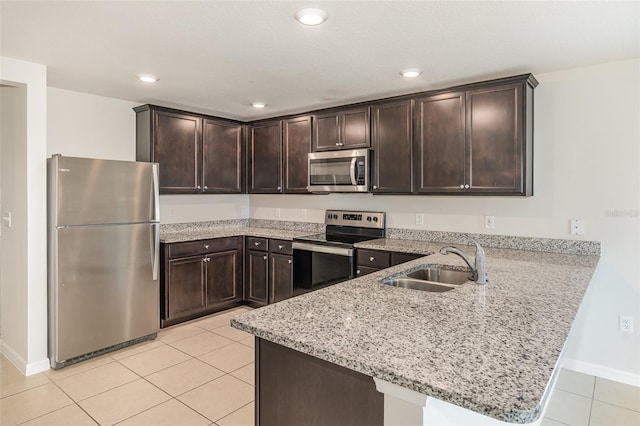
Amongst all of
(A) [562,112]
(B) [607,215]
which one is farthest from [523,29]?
(B) [607,215]

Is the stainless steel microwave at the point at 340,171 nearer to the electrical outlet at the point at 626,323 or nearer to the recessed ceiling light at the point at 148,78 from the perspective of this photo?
the recessed ceiling light at the point at 148,78

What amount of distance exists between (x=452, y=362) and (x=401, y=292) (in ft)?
2.60

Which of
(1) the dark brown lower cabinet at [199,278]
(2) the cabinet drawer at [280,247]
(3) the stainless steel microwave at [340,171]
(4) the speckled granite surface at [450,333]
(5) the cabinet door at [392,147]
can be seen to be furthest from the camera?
(2) the cabinet drawer at [280,247]

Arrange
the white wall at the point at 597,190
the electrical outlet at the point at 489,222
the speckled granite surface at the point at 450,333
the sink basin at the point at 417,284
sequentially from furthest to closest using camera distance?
the electrical outlet at the point at 489,222
the white wall at the point at 597,190
the sink basin at the point at 417,284
the speckled granite surface at the point at 450,333

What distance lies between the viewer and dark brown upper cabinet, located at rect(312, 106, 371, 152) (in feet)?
12.7

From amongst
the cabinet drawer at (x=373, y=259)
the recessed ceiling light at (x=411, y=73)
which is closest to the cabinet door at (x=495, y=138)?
the recessed ceiling light at (x=411, y=73)

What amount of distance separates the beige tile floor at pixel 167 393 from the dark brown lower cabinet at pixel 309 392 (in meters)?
1.00

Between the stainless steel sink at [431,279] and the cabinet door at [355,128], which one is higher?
the cabinet door at [355,128]

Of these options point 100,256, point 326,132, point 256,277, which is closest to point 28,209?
point 100,256

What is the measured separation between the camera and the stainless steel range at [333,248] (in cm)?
376

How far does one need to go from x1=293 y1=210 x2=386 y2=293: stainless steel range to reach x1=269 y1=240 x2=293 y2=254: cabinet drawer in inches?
3.5

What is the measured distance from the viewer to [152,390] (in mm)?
2750

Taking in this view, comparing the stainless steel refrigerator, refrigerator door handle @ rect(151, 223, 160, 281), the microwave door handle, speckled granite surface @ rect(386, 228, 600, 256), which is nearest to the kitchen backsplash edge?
speckled granite surface @ rect(386, 228, 600, 256)

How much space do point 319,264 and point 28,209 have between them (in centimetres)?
247
